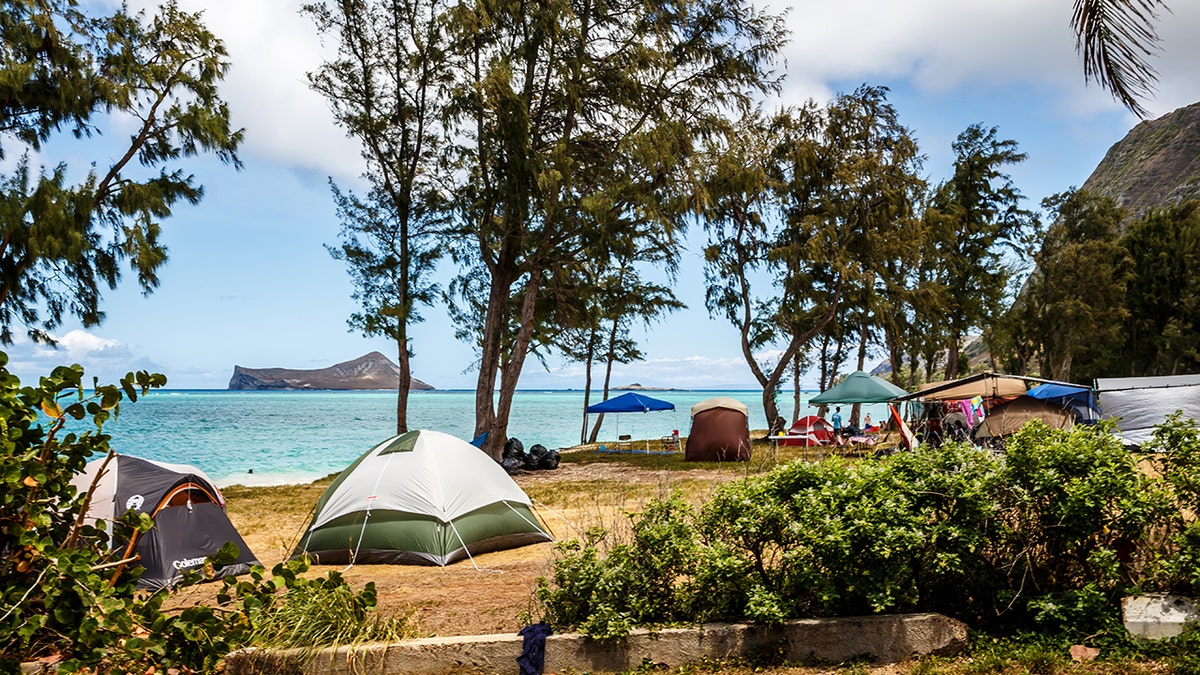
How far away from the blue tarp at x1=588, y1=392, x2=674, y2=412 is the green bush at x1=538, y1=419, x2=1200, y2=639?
20.0m

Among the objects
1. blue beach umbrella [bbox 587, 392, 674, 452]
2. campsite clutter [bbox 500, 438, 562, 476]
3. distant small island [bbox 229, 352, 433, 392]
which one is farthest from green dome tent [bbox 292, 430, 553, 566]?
distant small island [bbox 229, 352, 433, 392]

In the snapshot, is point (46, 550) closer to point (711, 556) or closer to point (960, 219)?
point (711, 556)

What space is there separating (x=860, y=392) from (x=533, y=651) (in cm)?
1944

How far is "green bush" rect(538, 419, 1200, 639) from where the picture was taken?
4891 millimetres

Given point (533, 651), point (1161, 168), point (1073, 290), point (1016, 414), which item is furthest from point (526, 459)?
point (1161, 168)

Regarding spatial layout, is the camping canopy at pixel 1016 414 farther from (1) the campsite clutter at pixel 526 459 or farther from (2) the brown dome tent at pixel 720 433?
(1) the campsite clutter at pixel 526 459

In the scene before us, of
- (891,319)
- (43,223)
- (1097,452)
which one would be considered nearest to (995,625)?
(1097,452)

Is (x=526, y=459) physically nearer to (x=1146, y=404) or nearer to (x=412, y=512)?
(x=412, y=512)

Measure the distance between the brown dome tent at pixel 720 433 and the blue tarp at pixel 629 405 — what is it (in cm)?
388

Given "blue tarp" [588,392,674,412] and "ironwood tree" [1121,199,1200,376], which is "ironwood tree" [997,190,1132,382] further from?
"blue tarp" [588,392,674,412]

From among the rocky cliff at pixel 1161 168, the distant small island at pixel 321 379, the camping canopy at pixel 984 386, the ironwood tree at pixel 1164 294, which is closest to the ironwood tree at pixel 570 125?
the camping canopy at pixel 984 386

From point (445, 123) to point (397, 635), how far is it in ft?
52.1

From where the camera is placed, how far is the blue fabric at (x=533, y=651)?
16.1ft

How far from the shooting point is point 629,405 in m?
25.8
